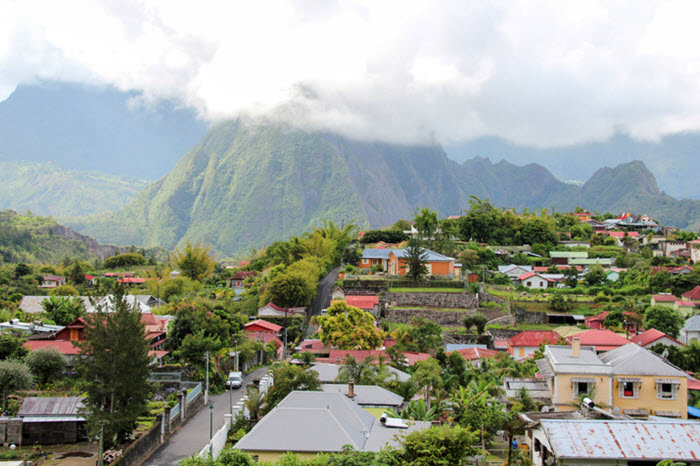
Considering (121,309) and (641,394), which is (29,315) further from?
(641,394)

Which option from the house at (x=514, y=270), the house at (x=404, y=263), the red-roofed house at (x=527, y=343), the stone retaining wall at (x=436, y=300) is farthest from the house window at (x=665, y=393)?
the house at (x=514, y=270)

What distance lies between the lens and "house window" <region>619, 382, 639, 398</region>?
73.3 feet

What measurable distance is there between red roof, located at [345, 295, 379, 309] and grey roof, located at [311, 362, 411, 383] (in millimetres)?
15752

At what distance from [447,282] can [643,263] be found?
21.1 metres

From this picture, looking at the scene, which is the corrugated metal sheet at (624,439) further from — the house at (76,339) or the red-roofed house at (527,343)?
the red-roofed house at (527,343)

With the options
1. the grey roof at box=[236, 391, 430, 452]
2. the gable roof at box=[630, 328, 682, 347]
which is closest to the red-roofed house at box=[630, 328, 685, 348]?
the gable roof at box=[630, 328, 682, 347]

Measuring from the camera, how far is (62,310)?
43031 millimetres

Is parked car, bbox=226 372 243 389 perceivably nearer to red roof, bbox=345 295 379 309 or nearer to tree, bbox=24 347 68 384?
tree, bbox=24 347 68 384

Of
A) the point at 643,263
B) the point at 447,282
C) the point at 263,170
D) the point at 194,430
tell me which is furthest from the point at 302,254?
the point at 263,170

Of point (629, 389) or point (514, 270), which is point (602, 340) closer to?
point (629, 389)

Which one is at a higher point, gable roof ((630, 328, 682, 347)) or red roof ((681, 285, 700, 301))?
red roof ((681, 285, 700, 301))

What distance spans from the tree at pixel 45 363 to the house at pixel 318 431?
13.6 m

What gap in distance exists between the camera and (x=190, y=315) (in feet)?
110

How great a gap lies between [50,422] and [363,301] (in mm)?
26915
